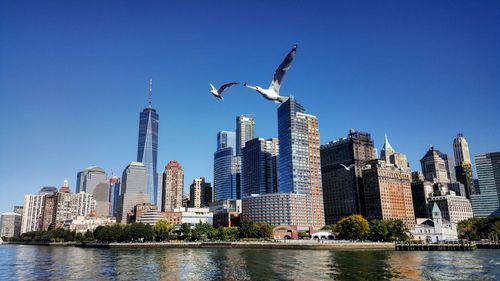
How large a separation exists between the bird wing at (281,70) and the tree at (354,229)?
405 feet

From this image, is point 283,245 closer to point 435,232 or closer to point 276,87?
point 435,232

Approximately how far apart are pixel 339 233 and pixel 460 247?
49.4m

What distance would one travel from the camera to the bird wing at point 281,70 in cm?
2732

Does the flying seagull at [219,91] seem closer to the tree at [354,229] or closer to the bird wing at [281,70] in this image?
the bird wing at [281,70]

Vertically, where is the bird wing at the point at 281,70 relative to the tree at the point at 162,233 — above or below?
above

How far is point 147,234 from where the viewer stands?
17550 cm

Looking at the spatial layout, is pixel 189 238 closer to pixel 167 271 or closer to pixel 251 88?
pixel 167 271

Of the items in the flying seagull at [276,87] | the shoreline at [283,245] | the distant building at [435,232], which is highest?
the flying seagull at [276,87]

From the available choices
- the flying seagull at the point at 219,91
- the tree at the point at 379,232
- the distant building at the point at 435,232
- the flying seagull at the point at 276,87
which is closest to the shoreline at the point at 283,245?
the tree at the point at 379,232

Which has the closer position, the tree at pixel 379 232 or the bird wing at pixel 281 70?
the bird wing at pixel 281 70

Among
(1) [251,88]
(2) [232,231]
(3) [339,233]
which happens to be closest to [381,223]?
(3) [339,233]

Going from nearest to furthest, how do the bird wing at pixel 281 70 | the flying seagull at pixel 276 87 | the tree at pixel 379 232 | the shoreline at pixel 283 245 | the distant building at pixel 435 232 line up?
the bird wing at pixel 281 70, the flying seagull at pixel 276 87, the shoreline at pixel 283 245, the tree at pixel 379 232, the distant building at pixel 435 232

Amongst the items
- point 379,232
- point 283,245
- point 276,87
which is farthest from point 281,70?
point 379,232

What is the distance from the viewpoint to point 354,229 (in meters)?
147
